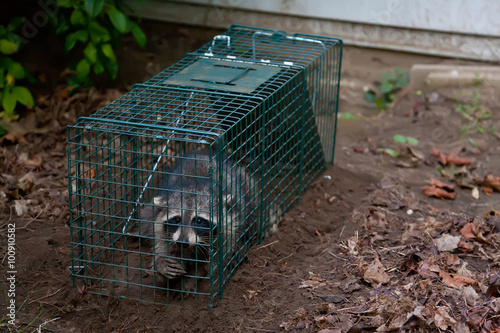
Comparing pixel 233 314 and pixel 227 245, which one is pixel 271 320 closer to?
pixel 233 314

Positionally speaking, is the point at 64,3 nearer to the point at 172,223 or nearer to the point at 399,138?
the point at 172,223

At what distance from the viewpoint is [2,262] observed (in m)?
4.45

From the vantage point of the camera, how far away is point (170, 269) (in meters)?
4.17

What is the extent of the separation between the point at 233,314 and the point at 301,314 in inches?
18.2

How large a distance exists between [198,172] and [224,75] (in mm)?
814

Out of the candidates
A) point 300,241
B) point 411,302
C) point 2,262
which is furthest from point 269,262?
point 2,262

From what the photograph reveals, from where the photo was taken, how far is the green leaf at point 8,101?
6.04 metres

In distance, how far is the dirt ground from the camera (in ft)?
12.8

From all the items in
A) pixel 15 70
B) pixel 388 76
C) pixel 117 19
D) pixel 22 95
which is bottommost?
pixel 388 76

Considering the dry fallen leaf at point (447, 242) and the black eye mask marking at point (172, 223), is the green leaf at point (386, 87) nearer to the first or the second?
the dry fallen leaf at point (447, 242)

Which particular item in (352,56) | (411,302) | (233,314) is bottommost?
(233,314)

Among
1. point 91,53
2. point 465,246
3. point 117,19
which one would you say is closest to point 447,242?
point 465,246

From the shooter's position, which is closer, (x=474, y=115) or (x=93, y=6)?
(x=93, y=6)

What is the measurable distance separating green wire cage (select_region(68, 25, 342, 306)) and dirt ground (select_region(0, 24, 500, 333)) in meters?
0.19
